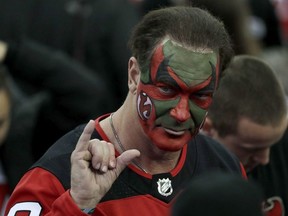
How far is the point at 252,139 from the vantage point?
5051 millimetres

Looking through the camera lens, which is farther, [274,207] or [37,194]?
[274,207]

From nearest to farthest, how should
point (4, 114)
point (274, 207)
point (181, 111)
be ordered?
point (181, 111), point (274, 207), point (4, 114)

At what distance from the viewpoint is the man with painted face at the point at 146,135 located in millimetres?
3984

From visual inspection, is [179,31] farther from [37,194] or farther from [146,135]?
[37,194]

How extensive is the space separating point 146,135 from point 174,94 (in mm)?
215

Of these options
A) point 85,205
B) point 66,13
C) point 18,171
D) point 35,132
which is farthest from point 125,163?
point 66,13

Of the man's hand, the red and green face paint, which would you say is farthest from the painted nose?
the man's hand

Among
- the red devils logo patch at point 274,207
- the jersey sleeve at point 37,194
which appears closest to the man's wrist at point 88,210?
the jersey sleeve at point 37,194

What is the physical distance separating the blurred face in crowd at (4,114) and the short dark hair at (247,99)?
138cm

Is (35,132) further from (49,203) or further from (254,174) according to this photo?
(49,203)

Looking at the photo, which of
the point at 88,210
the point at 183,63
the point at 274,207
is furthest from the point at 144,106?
the point at 274,207

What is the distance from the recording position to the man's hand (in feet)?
12.9

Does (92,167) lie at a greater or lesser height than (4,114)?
greater

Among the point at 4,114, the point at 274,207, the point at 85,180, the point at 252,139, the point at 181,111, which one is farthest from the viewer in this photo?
the point at 4,114
